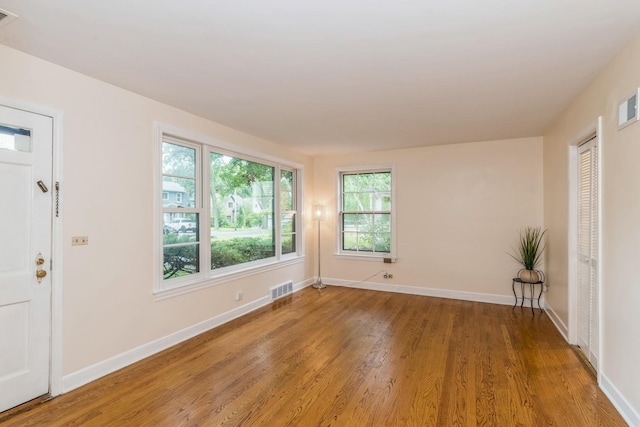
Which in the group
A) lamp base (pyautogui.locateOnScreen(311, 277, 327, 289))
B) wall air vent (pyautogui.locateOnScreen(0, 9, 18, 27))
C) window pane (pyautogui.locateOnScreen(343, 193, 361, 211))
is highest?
wall air vent (pyautogui.locateOnScreen(0, 9, 18, 27))

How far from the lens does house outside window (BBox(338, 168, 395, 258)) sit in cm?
576

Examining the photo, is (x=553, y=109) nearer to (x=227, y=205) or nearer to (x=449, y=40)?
(x=449, y=40)

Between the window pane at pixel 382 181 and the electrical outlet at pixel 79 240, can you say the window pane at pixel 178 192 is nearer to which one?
the electrical outlet at pixel 79 240

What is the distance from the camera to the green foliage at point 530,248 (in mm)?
4430

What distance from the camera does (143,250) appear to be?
10.2ft

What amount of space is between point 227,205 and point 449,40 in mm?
3279

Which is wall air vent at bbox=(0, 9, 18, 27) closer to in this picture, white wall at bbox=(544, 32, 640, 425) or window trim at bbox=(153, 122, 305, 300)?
window trim at bbox=(153, 122, 305, 300)

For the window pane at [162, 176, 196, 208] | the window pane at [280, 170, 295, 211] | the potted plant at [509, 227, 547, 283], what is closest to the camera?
the window pane at [162, 176, 196, 208]

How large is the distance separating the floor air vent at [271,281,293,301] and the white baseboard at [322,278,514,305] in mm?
1003

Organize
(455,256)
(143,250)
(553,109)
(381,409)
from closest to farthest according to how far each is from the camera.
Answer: (381,409) → (143,250) → (553,109) → (455,256)

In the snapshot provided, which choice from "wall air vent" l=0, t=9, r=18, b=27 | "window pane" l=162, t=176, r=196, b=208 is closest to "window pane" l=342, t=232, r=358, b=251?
"window pane" l=162, t=176, r=196, b=208

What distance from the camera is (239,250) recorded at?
4.58 meters

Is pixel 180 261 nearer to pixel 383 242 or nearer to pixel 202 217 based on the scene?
pixel 202 217

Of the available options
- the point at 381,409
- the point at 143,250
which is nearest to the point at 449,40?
the point at 381,409
